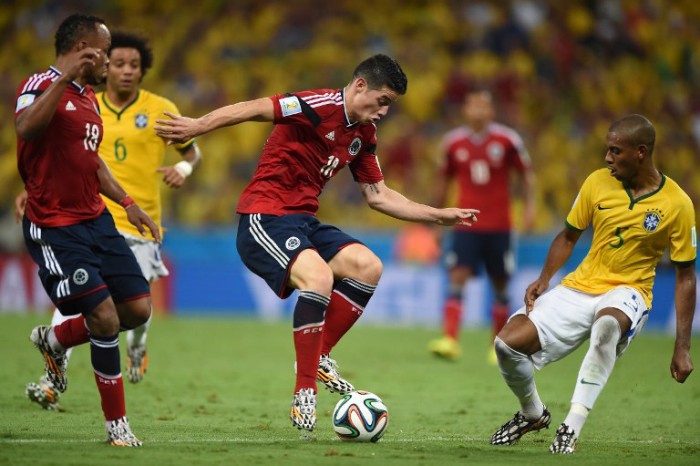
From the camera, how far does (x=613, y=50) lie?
19750 mm

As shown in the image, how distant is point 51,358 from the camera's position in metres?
7.12

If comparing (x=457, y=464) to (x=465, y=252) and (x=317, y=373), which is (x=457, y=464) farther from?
(x=465, y=252)

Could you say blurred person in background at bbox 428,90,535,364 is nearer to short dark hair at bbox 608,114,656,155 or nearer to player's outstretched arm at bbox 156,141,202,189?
player's outstretched arm at bbox 156,141,202,189

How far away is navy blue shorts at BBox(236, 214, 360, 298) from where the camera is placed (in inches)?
251

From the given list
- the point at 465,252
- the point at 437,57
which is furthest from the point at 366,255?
the point at 437,57

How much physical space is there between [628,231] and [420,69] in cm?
1370

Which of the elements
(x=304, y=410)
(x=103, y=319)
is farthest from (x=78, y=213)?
(x=304, y=410)

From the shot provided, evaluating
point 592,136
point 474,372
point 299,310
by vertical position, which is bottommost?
point 474,372

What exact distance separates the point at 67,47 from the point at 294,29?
602 inches

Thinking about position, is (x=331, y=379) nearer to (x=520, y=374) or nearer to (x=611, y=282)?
(x=520, y=374)

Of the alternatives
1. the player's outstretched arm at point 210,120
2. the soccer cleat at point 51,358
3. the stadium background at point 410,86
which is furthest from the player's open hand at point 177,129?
the stadium background at point 410,86

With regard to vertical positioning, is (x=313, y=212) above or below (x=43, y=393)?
above

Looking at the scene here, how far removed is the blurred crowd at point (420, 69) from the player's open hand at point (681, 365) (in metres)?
10.8

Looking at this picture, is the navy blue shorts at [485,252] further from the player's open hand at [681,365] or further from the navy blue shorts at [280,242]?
the player's open hand at [681,365]
